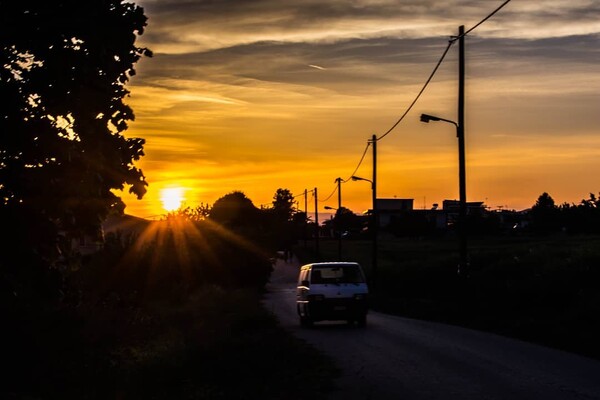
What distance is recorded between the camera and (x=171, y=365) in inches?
674

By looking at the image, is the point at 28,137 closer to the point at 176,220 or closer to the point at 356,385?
the point at 356,385

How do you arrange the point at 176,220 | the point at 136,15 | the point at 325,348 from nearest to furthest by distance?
the point at 136,15 → the point at 325,348 → the point at 176,220

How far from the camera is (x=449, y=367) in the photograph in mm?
17500

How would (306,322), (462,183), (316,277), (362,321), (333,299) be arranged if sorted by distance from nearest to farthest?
(333,299) → (362,321) → (306,322) → (316,277) → (462,183)

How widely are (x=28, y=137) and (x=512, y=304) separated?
81.9ft

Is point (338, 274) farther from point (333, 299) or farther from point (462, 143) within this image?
point (462, 143)

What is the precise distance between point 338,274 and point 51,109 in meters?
18.6

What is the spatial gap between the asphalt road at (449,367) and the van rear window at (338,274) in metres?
3.11

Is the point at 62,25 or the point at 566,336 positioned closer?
the point at 62,25

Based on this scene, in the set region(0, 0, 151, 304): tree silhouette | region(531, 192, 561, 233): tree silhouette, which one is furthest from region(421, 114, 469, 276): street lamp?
region(531, 192, 561, 233): tree silhouette

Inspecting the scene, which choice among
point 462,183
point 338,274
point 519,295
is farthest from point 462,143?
point 338,274

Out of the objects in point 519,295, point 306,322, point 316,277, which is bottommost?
point 306,322

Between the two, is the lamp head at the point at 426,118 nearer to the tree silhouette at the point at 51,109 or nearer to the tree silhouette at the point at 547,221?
the tree silhouette at the point at 51,109

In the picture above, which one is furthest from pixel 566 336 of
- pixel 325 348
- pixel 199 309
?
pixel 199 309
